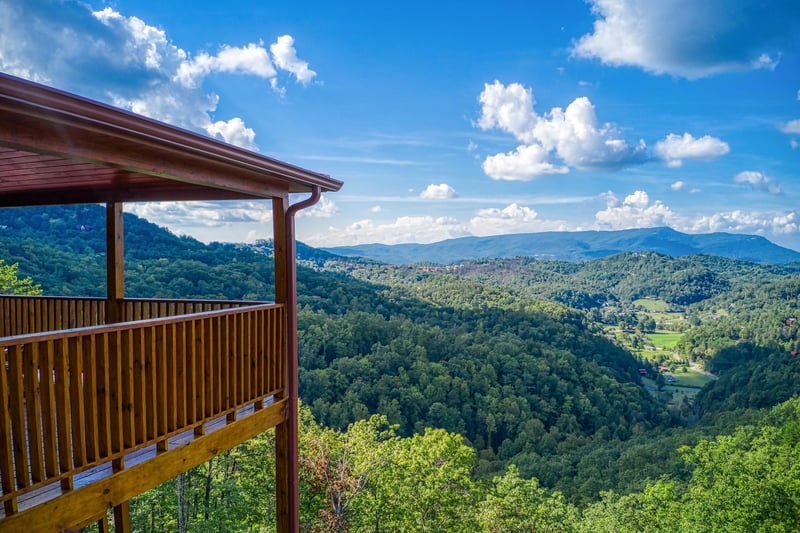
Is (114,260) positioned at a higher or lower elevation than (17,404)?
higher

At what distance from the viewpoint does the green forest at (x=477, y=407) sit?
550 inches

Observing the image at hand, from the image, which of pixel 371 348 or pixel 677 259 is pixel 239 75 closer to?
pixel 371 348

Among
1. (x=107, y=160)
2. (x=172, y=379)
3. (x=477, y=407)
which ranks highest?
(x=107, y=160)

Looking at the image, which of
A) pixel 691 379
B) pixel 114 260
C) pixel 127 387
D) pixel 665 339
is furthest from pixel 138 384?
pixel 665 339

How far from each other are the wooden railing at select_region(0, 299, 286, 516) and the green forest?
9632 mm

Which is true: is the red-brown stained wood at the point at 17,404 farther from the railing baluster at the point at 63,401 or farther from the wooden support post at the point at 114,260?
the wooden support post at the point at 114,260

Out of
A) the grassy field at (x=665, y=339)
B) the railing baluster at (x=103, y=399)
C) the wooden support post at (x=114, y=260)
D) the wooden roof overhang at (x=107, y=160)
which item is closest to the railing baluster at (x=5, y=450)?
the railing baluster at (x=103, y=399)

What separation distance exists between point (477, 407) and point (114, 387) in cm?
3721

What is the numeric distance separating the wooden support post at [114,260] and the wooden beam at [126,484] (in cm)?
212

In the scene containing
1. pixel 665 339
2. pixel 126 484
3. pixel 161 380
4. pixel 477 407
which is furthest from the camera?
pixel 665 339

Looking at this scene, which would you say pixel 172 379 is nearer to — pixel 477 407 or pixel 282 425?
pixel 282 425

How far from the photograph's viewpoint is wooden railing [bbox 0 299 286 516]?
2.17 meters

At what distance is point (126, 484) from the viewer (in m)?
2.72

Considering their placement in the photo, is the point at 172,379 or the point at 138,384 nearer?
the point at 138,384
